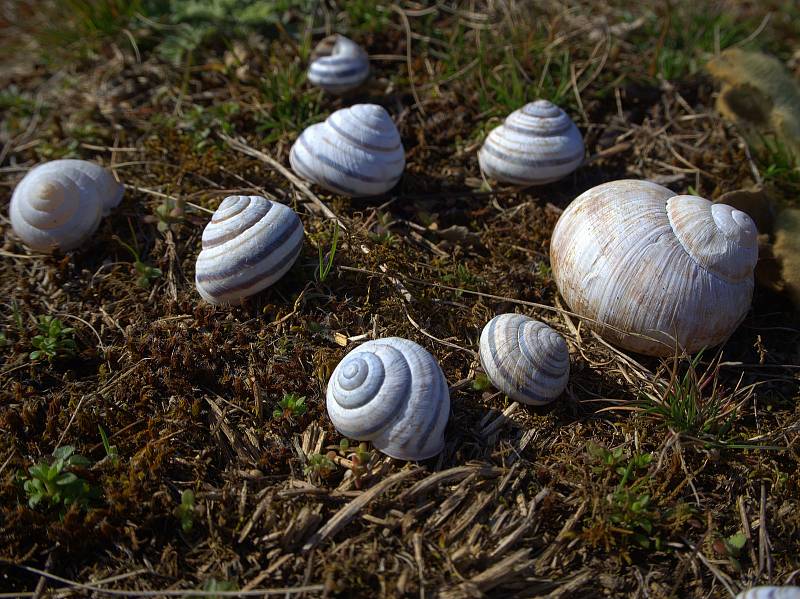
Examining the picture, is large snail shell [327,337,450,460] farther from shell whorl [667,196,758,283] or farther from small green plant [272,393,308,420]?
shell whorl [667,196,758,283]

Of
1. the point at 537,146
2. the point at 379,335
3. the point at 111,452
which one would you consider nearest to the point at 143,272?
the point at 111,452

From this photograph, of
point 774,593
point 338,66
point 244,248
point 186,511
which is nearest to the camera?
point 774,593

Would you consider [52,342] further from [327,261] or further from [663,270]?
[663,270]

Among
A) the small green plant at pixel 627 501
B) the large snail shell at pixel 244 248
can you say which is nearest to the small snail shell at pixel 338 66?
the large snail shell at pixel 244 248

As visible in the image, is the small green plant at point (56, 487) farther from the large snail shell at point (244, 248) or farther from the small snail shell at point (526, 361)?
the small snail shell at point (526, 361)

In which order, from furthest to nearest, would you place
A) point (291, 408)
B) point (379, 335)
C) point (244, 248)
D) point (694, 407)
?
point (379, 335) < point (244, 248) < point (291, 408) < point (694, 407)

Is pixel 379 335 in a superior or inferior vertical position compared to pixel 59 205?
inferior
